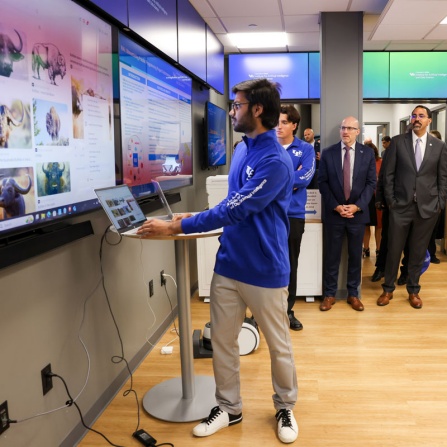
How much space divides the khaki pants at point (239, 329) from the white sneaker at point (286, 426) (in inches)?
1.2

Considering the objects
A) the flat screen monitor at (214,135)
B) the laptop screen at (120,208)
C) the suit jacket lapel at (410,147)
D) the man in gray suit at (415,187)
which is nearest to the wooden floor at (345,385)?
the man in gray suit at (415,187)

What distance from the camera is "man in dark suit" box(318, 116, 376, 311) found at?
4.18 meters

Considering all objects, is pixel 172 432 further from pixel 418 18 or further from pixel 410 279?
pixel 418 18

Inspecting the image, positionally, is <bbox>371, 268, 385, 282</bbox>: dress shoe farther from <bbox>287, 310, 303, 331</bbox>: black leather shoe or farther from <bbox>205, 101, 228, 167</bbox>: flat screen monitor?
<bbox>205, 101, 228, 167</bbox>: flat screen monitor

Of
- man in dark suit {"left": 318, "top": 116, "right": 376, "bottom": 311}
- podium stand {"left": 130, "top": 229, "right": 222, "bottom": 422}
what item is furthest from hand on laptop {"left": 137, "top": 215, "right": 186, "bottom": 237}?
man in dark suit {"left": 318, "top": 116, "right": 376, "bottom": 311}

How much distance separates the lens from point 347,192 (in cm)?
420

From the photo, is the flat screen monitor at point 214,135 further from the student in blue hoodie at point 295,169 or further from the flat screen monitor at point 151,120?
the student in blue hoodie at point 295,169

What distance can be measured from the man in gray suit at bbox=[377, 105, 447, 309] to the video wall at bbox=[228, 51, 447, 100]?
240 centimetres

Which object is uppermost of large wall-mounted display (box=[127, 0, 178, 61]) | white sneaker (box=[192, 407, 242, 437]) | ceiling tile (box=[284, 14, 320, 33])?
ceiling tile (box=[284, 14, 320, 33])

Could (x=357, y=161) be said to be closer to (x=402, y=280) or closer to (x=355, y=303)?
(x=355, y=303)

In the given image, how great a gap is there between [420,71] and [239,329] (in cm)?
541

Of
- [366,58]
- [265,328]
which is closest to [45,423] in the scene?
[265,328]

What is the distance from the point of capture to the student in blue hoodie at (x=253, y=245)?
2.12m

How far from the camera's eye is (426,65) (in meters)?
6.55
